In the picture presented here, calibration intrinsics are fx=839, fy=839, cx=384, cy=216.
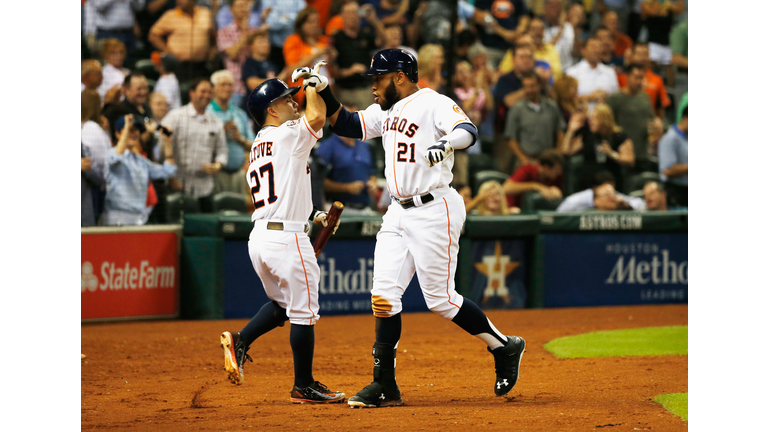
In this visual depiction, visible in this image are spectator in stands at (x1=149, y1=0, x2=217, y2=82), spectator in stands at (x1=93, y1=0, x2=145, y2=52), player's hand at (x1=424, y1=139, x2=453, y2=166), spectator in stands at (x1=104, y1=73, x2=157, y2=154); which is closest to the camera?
player's hand at (x1=424, y1=139, x2=453, y2=166)

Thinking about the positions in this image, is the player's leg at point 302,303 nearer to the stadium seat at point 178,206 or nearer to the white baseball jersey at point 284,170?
the white baseball jersey at point 284,170

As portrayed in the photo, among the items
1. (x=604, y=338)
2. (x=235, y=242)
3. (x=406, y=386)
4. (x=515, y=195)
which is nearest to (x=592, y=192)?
(x=515, y=195)

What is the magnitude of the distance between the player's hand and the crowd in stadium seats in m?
4.90

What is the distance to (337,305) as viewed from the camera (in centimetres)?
879

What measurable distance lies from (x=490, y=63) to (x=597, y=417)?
7.75 meters

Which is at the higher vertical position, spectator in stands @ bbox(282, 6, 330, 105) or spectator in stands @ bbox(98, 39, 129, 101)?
spectator in stands @ bbox(282, 6, 330, 105)

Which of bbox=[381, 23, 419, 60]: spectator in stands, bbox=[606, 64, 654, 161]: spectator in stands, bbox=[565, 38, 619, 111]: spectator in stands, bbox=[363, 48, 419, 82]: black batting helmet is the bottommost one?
bbox=[363, 48, 419, 82]: black batting helmet

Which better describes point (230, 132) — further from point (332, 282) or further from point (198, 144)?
point (332, 282)

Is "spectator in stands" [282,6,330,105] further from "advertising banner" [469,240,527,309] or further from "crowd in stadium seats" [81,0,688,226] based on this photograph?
"advertising banner" [469,240,527,309]

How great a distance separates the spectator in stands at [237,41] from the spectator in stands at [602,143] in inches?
165

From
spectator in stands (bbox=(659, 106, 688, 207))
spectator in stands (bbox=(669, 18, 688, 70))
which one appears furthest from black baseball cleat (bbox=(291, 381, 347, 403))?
spectator in stands (bbox=(669, 18, 688, 70))

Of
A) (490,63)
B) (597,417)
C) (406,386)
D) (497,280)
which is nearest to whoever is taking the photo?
(597,417)

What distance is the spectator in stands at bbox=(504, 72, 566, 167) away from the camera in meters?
10.5

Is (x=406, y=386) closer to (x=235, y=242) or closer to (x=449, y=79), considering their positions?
(x=235, y=242)
